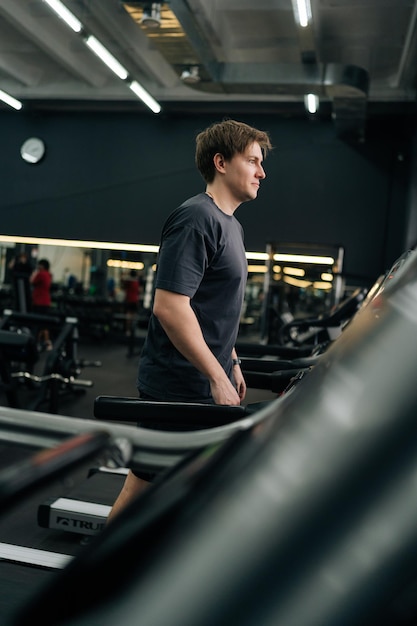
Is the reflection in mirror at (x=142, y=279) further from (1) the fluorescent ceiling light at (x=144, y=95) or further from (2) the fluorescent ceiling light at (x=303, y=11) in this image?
(2) the fluorescent ceiling light at (x=303, y=11)

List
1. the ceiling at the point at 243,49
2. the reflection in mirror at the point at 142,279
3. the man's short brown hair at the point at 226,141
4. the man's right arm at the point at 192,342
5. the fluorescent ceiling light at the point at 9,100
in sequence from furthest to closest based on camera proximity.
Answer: the reflection in mirror at the point at 142,279 < the fluorescent ceiling light at the point at 9,100 < the ceiling at the point at 243,49 < the man's short brown hair at the point at 226,141 < the man's right arm at the point at 192,342

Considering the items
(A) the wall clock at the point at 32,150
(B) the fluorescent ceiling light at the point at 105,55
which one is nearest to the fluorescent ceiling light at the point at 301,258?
→ (B) the fluorescent ceiling light at the point at 105,55

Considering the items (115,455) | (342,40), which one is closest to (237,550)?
(115,455)

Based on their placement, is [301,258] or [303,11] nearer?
[303,11]

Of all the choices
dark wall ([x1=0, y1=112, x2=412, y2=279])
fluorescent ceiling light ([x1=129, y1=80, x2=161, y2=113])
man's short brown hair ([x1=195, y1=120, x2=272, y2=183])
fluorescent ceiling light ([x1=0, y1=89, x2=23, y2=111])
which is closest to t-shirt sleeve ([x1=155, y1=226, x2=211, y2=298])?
man's short brown hair ([x1=195, y1=120, x2=272, y2=183])

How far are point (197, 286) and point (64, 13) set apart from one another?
542 cm

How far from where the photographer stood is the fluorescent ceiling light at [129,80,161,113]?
8.30 meters

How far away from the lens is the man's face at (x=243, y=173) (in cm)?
174

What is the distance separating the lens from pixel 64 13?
6.01 meters

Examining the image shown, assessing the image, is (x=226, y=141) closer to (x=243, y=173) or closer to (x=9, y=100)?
(x=243, y=173)

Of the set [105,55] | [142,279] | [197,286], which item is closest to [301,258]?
[142,279]

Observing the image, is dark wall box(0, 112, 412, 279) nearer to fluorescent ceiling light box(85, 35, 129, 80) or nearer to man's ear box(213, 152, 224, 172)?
fluorescent ceiling light box(85, 35, 129, 80)

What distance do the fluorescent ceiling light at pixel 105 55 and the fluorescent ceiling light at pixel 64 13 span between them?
25cm

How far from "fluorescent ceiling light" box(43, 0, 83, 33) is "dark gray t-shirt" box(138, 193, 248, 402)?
16.3 feet
